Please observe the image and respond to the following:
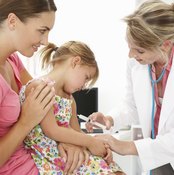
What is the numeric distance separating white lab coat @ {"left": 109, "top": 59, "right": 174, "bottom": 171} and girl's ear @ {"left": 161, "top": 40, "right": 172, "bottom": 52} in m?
0.10

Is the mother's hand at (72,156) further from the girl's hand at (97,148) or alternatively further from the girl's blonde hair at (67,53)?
the girl's blonde hair at (67,53)

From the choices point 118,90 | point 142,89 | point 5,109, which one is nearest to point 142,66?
point 142,89

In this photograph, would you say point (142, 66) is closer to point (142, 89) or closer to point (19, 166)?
point (142, 89)

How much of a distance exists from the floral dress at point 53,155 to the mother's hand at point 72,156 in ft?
0.07

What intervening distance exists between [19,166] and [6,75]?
38 cm

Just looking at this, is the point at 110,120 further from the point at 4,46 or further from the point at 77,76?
the point at 4,46

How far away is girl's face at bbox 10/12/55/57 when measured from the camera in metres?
1.19

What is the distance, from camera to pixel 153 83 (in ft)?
5.73

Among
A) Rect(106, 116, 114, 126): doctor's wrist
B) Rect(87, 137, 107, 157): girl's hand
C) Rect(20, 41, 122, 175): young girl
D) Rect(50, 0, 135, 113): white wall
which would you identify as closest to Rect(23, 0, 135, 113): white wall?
Rect(50, 0, 135, 113): white wall

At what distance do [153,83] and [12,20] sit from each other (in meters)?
0.88

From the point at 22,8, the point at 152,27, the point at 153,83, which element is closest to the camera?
the point at 22,8

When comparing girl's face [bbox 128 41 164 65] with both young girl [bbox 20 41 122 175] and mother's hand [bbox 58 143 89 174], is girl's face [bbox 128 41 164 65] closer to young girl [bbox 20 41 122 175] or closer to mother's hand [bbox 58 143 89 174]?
young girl [bbox 20 41 122 175]

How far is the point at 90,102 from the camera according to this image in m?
3.12

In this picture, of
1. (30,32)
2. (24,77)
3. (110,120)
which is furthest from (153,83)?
→ (30,32)
